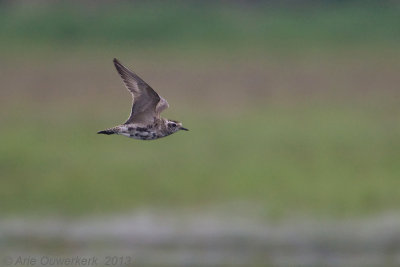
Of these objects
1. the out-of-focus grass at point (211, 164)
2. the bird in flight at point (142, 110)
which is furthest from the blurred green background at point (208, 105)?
the bird in flight at point (142, 110)

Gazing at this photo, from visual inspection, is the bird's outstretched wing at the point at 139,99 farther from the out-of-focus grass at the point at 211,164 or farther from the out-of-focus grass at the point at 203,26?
the out-of-focus grass at the point at 203,26

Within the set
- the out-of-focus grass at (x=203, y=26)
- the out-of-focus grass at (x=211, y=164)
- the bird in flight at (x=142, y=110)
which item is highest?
the out-of-focus grass at (x=203, y=26)

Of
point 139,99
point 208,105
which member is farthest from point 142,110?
point 208,105

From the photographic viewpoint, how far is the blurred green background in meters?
20.1

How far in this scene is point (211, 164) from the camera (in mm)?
21781

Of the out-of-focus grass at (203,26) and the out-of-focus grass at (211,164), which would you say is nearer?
the out-of-focus grass at (211,164)

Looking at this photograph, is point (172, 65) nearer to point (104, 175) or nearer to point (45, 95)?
point (45, 95)

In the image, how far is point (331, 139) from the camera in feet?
77.9

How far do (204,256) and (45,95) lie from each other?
38.6 ft

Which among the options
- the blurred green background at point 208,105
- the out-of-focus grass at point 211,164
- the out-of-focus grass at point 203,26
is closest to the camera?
the out-of-focus grass at point 211,164

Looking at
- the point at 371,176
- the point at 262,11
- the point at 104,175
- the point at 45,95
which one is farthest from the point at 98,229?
the point at 262,11

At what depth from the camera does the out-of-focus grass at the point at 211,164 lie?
64.5ft

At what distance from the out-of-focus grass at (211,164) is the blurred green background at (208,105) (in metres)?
0.04

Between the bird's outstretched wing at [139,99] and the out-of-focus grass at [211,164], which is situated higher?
the out-of-focus grass at [211,164]
